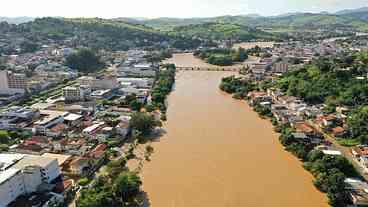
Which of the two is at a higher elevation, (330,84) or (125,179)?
(330,84)

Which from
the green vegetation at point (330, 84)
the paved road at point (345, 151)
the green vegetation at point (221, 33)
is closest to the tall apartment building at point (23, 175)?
the paved road at point (345, 151)

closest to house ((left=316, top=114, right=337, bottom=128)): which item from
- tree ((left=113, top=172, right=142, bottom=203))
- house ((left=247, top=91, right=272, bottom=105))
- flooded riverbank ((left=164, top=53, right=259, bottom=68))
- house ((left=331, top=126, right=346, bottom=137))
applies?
house ((left=331, top=126, right=346, bottom=137))

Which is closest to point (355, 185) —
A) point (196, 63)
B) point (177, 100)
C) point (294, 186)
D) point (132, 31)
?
point (294, 186)

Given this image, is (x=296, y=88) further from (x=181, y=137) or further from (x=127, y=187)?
(x=127, y=187)

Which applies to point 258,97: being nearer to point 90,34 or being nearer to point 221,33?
point 90,34

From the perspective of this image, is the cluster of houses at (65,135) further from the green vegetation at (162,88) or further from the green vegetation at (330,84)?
the green vegetation at (330,84)

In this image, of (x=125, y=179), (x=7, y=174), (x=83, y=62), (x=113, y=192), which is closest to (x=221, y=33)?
(x=83, y=62)
